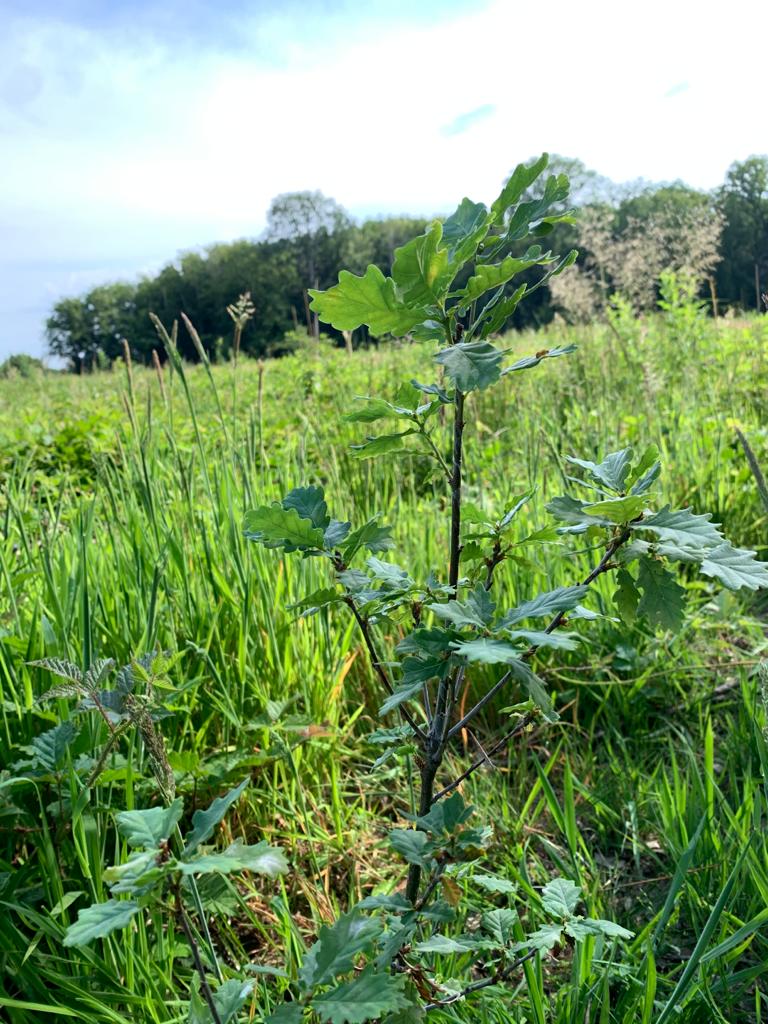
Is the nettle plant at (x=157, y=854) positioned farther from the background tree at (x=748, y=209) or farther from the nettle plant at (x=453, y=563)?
the background tree at (x=748, y=209)

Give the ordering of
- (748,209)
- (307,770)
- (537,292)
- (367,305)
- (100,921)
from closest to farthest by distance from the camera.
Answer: (100,921) < (367,305) < (307,770) < (748,209) < (537,292)

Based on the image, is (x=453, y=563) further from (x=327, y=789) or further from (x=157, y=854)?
(x=327, y=789)

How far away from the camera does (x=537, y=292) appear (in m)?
17.0

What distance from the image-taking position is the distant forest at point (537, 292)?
16.4ft

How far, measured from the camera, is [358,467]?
3186 mm

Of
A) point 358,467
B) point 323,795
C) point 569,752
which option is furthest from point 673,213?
point 323,795

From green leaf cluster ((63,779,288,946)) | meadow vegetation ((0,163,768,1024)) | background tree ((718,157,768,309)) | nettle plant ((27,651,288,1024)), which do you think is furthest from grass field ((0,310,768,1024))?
background tree ((718,157,768,309))

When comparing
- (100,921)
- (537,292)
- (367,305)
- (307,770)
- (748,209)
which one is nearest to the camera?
(100,921)

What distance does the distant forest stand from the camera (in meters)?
5.01

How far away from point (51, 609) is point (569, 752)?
1.25 meters

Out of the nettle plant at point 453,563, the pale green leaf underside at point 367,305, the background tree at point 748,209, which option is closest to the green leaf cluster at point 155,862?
the nettle plant at point 453,563

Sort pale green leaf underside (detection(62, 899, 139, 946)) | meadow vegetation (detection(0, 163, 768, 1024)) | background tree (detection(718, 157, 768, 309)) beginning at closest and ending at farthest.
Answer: pale green leaf underside (detection(62, 899, 139, 946)), meadow vegetation (detection(0, 163, 768, 1024)), background tree (detection(718, 157, 768, 309))

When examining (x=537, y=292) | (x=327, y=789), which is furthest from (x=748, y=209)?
→ (x=327, y=789)

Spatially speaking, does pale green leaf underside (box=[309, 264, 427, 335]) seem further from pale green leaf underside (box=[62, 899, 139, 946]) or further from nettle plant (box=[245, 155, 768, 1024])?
pale green leaf underside (box=[62, 899, 139, 946])
